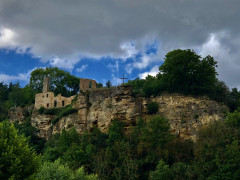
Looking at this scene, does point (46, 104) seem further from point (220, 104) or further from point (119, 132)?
point (220, 104)

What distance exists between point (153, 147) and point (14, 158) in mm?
19430

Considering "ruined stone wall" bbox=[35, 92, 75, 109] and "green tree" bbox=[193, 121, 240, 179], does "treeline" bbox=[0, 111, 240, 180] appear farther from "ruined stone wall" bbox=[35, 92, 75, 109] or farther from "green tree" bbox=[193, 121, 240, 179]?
"ruined stone wall" bbox=[35, 92, 75, 109]

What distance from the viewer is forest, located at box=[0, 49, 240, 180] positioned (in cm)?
2262

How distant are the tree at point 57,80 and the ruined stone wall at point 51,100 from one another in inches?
251

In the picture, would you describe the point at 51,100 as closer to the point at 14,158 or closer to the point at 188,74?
the point at 188,74

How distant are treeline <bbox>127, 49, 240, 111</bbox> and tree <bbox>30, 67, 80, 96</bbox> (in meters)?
23.4

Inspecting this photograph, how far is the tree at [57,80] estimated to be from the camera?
6209 centimetres

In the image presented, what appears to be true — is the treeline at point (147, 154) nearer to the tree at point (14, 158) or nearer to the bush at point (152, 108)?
the bush at point (152, 108)

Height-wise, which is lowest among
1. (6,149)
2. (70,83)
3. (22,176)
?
(22,176)

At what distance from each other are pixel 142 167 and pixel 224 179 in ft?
32.9

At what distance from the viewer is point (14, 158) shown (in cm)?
1995

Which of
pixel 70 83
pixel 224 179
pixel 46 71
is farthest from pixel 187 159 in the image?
pixel 46 71

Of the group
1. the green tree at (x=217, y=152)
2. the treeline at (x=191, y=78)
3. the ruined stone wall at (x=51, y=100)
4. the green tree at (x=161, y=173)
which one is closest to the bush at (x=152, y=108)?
the treeline at (x=191, y=78)

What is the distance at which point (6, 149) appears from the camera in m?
19.6
